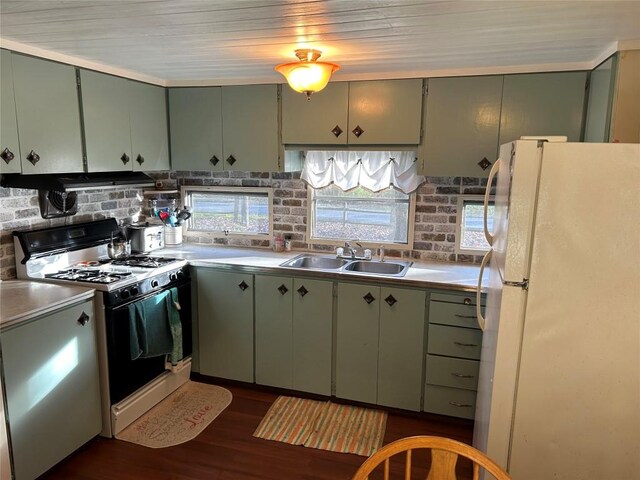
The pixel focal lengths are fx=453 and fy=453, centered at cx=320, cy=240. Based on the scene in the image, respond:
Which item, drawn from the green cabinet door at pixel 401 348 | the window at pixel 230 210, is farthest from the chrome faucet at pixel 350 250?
the window at pixel 230 210

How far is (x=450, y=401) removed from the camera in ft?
9.64

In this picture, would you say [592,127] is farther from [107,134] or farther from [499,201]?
[107,134]

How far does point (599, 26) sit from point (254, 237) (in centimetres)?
273

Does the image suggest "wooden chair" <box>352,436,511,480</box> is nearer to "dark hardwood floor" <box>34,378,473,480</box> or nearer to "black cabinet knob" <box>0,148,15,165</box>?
"dark hardwood floor" <box>34,378,473,480</box>

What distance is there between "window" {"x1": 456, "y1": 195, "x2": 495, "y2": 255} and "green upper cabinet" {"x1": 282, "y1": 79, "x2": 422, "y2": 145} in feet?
2.11

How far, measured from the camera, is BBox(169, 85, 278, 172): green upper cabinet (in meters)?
3.35

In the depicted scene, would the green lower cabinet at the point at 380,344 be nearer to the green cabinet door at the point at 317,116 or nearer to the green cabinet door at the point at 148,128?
the green cabinet door at the point at 317,116

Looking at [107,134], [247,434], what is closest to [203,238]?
[107,134]

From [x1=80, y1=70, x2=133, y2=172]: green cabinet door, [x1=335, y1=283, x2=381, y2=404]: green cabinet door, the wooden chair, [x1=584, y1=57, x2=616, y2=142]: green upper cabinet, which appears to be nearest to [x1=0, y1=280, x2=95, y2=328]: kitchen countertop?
[x1=80, y1=70, x2=133, y2=172]: green cabinet door

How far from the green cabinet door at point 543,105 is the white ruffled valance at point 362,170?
718mm

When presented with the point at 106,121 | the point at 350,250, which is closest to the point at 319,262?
the point at 350,250

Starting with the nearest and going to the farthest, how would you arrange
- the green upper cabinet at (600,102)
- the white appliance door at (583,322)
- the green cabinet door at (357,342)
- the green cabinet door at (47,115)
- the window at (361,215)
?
1. the white appliance door at (583,322)
2. the green upper cabinet at (600,102)
3. the green cabinet door at (47,115)
4. the green cabinet door at (357,342)
5. the window at (361,215)

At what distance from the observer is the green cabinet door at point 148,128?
3.25 metres

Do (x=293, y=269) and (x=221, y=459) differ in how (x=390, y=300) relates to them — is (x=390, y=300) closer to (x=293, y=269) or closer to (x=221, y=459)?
(x=293, y=269)
